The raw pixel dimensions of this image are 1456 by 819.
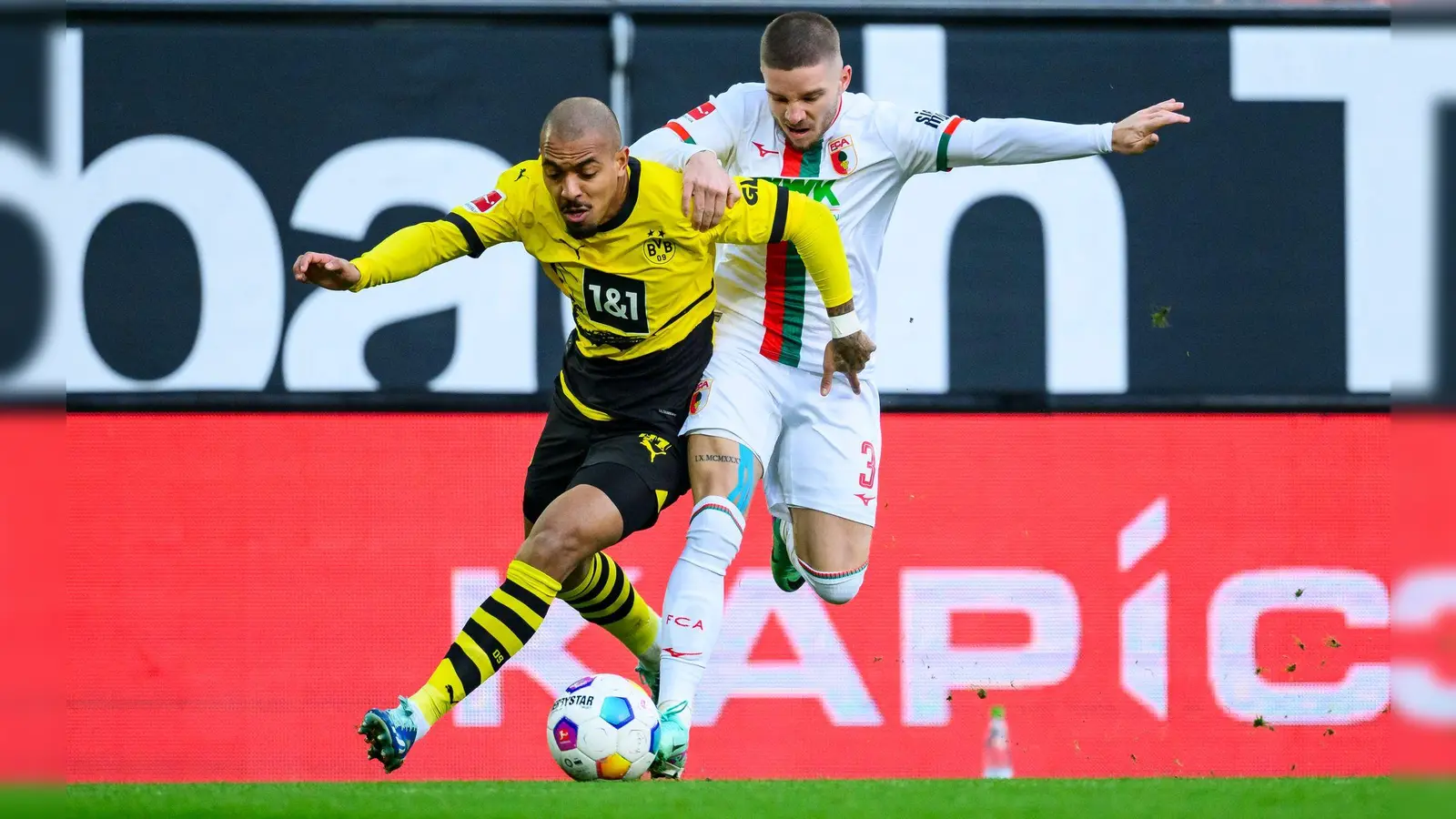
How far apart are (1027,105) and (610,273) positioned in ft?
9.42

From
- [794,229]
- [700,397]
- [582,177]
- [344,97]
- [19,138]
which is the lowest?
[700,397]

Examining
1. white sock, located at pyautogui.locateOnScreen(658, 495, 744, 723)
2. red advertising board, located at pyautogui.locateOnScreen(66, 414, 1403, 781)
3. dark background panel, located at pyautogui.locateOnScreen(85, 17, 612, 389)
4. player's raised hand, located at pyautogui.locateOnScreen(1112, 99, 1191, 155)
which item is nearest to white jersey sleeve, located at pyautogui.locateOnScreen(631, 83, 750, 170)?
white sock, located at pyautogui.locateOnScreen(658, 495, 744, 723)

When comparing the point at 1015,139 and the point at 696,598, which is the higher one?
the point at 1015,139

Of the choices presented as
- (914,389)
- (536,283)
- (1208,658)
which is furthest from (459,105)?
(1208,658)

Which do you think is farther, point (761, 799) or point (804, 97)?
point (804, 97)

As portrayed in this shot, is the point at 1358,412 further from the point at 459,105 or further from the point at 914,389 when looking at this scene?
the point at 459,105

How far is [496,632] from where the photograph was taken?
14.7ft

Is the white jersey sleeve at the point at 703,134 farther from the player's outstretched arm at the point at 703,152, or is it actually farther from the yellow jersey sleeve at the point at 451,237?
the yellow jersey sleeve at the point at 451,237

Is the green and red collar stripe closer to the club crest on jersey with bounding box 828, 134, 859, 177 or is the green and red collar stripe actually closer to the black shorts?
the club crest on jersey with bounding box 828, 134, 859, 177

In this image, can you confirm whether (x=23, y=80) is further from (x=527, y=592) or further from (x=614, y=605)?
(x=614, y=605)

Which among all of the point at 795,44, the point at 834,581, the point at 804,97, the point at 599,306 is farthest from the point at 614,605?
the point at 795,44

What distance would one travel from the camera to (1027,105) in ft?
22.9

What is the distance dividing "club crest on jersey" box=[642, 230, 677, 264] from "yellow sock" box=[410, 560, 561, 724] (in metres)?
0.99

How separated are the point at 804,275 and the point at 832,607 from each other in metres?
2.09
